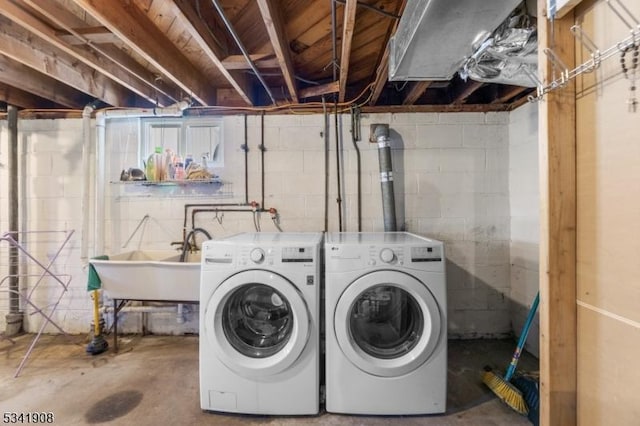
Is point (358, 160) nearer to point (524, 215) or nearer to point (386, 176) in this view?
point (386, 176)

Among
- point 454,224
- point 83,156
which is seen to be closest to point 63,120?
point 83,156

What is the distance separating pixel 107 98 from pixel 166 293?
5.49 ft

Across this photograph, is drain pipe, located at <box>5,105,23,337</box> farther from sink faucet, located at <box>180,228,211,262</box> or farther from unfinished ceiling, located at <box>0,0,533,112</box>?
sink faucet, located at <box>180,228,211,262</box>

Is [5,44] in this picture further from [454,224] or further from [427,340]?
[454,224]

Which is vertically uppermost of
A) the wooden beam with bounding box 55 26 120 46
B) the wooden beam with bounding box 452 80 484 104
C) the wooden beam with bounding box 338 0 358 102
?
the wooden beam with bounding box 55 26 120 46

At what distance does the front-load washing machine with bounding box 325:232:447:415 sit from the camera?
1544mm

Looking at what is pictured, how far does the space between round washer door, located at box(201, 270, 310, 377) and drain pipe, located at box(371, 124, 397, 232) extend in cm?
114

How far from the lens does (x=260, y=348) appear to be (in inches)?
65.3

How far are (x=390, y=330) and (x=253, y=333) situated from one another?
82 cm

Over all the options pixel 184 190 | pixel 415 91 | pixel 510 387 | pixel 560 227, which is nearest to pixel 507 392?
pixel 510 387

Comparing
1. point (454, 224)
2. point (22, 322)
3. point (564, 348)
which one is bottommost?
point (22, 322)

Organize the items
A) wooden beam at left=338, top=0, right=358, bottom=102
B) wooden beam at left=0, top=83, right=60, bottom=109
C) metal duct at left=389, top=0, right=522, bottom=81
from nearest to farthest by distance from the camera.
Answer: metal duct at left=389, top=0, right=522, bottom=81, wooden beam at left=338, top=0, right=358, bottom=102, wooden beam at left=0, top=83, right=60, bottom=109

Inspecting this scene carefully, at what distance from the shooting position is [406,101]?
2480 millimetres

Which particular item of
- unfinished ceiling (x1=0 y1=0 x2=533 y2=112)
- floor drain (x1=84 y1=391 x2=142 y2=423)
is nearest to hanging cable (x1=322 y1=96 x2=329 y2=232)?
unfinished ceiling (x1=0 y1=0 x2=533 y2=112)
